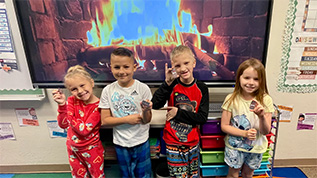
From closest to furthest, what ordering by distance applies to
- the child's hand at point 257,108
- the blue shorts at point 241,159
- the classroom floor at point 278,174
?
the child's hand at point 257,108 < the blue shorts at point 241,159 < the classroom floor at point 278,174

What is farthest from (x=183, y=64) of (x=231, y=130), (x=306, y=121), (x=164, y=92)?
(x=306, y=121)

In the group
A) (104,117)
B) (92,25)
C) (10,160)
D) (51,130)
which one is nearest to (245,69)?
(104,117)

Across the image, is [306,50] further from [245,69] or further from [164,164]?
[164,164]

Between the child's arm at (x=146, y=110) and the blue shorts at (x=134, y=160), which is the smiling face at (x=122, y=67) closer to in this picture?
the child's arm at (x=146, y=110)

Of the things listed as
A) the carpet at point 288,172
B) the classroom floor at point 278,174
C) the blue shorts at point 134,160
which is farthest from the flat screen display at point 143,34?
the carpet at point 288,172

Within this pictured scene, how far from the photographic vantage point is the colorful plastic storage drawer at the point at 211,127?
4.94 ft

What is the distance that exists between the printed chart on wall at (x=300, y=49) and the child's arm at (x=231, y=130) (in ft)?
2.39

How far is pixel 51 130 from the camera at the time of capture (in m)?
1.92

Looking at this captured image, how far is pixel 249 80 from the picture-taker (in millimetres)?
1297

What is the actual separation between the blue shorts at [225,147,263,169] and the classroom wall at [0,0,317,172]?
54 centimetres

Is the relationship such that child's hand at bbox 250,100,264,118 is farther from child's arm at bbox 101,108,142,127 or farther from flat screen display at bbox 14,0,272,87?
child's arm at bbox 101,108,142,127

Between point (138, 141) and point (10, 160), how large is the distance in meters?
1.59

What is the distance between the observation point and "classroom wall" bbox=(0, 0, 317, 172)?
174 centimetres

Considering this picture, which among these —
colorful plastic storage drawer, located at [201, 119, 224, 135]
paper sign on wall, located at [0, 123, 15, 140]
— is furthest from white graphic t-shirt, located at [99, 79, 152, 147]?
paper sign on wall, located at [0, 123, 15, 140]
